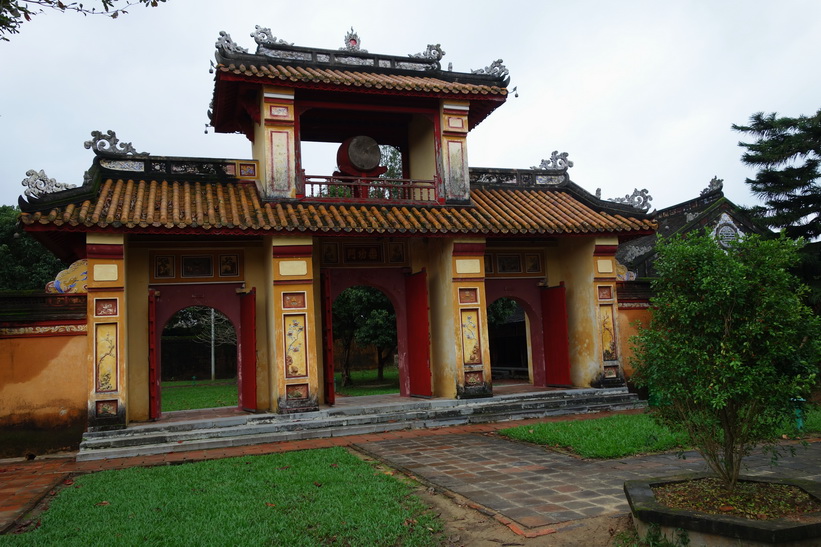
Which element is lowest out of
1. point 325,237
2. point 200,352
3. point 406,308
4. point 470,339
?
point 200,352

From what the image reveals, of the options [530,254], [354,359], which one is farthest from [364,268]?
[354,359]

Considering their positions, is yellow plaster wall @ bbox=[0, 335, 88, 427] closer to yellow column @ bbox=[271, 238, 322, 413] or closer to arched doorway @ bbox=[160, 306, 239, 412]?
yellow column @ bbox=[271, 238, 322, 413]

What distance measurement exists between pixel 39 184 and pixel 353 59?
623cm

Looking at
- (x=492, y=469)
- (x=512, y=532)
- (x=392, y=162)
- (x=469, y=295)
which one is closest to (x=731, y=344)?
(x=512, y=532)

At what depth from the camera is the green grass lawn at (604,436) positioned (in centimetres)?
768

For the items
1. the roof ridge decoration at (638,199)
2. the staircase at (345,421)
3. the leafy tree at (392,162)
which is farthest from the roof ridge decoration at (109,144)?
the leafy tree at (392,162)

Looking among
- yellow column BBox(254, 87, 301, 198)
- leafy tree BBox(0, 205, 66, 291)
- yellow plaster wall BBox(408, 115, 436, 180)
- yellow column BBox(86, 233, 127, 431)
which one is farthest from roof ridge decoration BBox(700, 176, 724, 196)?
leafy tree BBox(0, 205, 66, 291)

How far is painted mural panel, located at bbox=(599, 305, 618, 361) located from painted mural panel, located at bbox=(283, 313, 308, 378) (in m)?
5.87

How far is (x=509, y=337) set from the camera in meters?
21.3

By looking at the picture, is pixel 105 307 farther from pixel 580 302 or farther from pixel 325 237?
pixel 580 302

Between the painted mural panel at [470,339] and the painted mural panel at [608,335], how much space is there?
2.65 metres

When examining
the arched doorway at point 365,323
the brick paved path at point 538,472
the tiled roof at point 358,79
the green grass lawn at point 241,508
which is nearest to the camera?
the green grass lawn at point 241,508

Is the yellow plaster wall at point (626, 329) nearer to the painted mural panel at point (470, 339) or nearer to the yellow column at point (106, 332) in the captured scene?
the painted mural panel at point (470, 339)

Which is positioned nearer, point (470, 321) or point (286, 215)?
point (286, 215)
